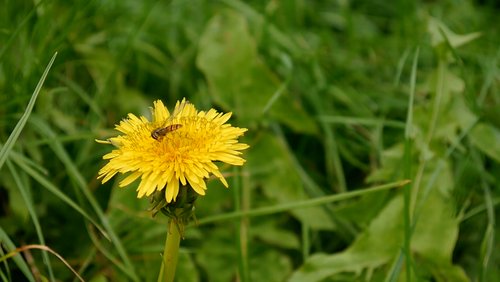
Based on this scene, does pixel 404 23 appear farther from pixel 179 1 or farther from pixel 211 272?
pixel 211 272

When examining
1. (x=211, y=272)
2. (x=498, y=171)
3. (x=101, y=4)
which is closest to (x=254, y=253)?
(x=211, y=272)

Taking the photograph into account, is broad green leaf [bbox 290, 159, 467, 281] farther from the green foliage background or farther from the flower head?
the flower head

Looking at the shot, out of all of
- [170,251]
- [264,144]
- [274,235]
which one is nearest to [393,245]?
[274,235]

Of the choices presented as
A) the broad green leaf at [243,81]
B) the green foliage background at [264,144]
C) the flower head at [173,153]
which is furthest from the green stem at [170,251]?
the broad green leaf at [243,81]

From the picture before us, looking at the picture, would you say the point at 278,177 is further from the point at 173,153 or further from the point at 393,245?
the point at 173,153

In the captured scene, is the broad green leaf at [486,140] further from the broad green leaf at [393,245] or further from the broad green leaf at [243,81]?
the broad green leaf at [243,81]

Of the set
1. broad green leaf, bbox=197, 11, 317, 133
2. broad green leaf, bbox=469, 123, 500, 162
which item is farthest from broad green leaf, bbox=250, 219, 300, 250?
broad green leaf, bbox=469, 123, 500, 162
